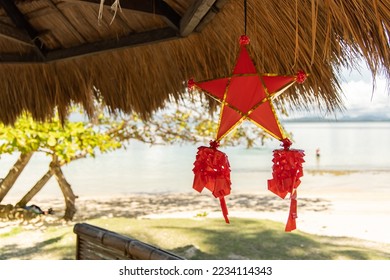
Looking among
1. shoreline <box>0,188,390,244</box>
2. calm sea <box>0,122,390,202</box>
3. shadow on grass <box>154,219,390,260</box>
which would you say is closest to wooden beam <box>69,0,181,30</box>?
shadow on grass <box>154,219,390,260</box>

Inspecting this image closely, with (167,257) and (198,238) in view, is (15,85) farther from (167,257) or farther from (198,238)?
(198,238)

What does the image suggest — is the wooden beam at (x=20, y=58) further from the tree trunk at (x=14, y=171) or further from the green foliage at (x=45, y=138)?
the tree trunk at (x=14, y=171)

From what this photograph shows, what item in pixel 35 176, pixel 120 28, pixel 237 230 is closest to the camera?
pixel 120 28

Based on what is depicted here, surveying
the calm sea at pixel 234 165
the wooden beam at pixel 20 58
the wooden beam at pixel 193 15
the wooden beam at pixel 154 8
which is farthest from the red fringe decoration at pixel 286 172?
the calm sea at pixel 234 165

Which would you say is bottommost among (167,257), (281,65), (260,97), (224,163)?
→ (167,257)

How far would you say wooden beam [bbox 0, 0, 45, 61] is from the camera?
5.44 feet

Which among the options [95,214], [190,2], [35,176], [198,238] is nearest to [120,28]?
[190,2]

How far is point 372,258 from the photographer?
11.2 feet

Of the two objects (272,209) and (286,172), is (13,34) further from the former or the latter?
(272,209)

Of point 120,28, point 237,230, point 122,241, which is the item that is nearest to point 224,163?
point 122,241

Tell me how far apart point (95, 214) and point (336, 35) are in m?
4.75

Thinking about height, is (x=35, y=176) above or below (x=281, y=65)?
below

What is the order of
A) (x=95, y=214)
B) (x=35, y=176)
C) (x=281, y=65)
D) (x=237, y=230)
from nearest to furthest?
(x=281, y=65) → (x=237, y=230) → (x=95, y=214) → (x=35, y=176)

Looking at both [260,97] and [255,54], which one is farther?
[255,54]
